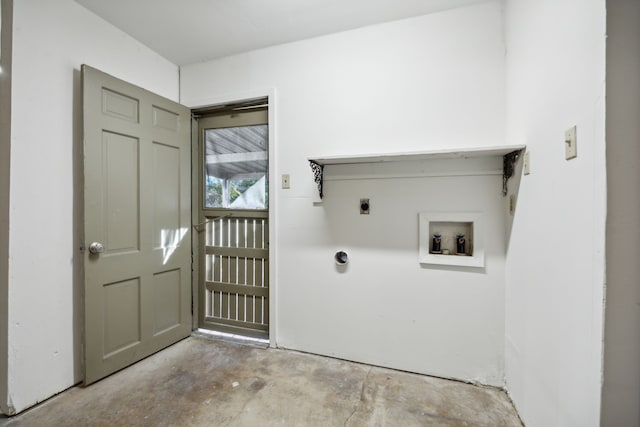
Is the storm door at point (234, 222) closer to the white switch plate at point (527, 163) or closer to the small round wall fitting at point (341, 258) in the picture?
the small round wall fitting at point (341, 258)

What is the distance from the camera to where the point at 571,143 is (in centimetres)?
103

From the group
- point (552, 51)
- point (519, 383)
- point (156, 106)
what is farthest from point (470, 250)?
point (156, 106)

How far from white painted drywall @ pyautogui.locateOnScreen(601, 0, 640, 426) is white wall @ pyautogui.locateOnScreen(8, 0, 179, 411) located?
2643mm

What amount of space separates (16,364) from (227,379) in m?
1.15

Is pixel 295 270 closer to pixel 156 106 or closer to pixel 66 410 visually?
pixel 66 410

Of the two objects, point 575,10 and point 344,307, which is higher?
point 575,10

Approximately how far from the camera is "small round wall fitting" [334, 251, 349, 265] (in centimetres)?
207

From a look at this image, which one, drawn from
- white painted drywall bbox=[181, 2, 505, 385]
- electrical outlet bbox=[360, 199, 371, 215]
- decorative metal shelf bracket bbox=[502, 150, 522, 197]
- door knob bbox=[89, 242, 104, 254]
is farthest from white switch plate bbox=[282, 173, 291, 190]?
decorative metal shelf bracket bbox=[502, 150, 522, 197]

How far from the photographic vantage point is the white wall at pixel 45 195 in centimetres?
150

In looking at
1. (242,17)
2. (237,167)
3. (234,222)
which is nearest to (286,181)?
(237,167)

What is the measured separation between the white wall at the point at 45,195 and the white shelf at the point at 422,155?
5.25 ft

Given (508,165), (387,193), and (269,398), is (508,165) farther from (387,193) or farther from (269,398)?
(269,398)

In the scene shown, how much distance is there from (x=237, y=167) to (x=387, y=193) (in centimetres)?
139

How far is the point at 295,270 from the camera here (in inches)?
86.4
